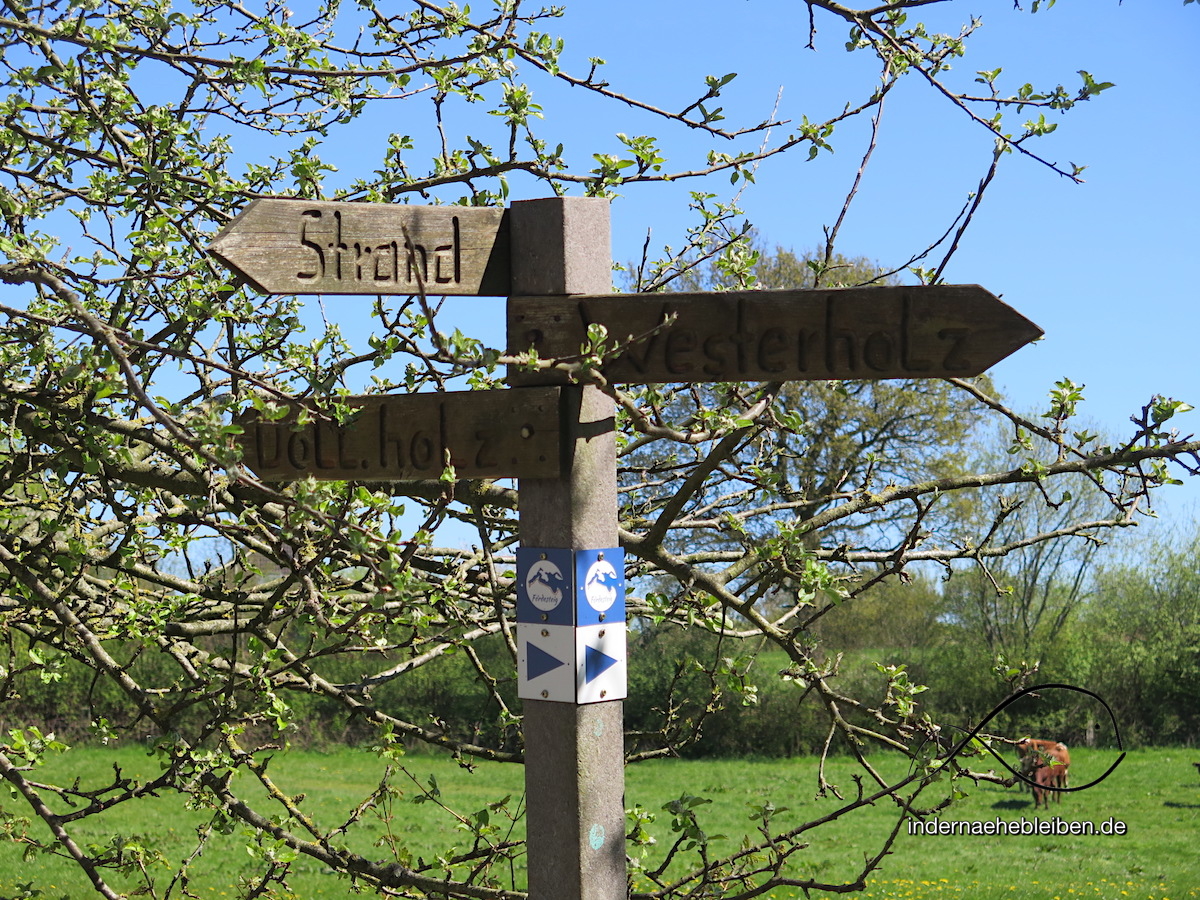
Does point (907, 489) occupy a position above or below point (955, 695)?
above

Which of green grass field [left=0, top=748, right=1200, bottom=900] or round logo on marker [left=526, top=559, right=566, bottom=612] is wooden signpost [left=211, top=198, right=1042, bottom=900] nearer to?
round logo on marker [left=526, top=559, right=566, bottom=612]

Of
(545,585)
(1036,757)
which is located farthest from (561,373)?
(1036,757)

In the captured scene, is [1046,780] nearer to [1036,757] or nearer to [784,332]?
[1036,757]

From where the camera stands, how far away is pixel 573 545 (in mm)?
2801

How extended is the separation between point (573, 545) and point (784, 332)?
73cm

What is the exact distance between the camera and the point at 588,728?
2.79m

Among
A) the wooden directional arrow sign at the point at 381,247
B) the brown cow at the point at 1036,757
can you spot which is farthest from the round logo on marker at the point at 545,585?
the brown cow at the point at 1036,757

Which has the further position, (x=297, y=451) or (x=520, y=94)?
(x=520, y=94)

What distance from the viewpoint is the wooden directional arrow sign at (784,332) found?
265 centimetres

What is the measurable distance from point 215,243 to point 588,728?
1463 millimetres

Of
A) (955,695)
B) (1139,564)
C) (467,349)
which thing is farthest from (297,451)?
(1139,564)

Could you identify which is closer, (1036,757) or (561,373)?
(561,373)

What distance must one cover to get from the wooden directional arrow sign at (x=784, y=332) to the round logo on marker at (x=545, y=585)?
465 mm

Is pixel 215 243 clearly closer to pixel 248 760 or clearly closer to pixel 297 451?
pixel 297 451
